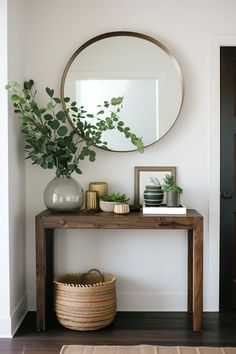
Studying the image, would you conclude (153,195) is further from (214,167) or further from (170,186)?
(214,167)

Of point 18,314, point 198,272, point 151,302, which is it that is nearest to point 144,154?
point 198,272

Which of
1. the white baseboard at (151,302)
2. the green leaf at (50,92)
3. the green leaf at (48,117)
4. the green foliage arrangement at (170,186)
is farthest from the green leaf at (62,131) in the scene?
the white baseboard at (151,302)

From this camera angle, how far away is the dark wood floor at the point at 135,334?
107 inches

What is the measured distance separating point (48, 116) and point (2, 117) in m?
0.39

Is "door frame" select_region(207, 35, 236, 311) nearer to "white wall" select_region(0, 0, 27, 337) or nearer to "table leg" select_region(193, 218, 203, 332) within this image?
"table leg" select_region(193, 218, 203, 332)

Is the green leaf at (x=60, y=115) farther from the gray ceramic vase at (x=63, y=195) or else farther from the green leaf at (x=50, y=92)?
the gray ceramic vase at (x=63, y=195)

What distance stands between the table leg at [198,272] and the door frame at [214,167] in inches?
17.6

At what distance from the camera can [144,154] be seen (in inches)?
130

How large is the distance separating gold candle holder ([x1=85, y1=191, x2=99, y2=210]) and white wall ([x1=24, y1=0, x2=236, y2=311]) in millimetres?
201

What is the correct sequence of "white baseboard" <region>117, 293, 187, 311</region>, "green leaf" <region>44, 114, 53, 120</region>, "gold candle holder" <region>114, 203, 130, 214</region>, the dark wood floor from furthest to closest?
"white baseboard" <region>117, 293, 187, 311</region>, "green leaf" <region>44, 114, 53, 120</region>, "gold candle holder" <region>114, 203, 130, 214</region>, the dark wood floor

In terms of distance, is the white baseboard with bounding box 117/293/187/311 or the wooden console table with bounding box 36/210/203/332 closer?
the wooden console table with bounding box 36/210/203/332

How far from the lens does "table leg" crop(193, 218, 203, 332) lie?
2842 mm

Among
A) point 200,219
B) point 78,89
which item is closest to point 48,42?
point 78,89

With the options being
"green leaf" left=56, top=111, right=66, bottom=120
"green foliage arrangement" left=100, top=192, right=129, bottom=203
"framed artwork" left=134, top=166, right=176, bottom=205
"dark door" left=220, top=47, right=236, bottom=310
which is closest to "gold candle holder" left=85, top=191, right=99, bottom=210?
"green foliage arrangement" left=100, top=192, right=129, bottom=203
